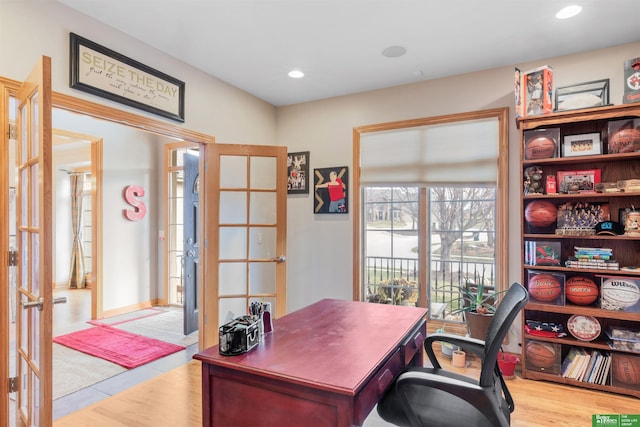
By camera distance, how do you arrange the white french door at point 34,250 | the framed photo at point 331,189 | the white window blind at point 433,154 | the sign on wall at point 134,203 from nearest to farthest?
1. the white french door at point 34,250
2. the white window blind at point 433,154
3. the framed photo at point 331,189
4. the sign on wall at point 134,203

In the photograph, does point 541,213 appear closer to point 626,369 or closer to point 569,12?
point 626,369

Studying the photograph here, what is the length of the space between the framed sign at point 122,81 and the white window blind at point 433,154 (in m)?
1.90

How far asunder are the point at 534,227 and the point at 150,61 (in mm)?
3373

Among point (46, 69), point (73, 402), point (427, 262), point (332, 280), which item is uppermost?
point (46, 69)

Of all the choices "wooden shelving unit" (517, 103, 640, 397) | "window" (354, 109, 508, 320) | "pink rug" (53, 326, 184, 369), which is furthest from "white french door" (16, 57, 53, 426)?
"wooden shelving unit" (517, 103, 640, 397)

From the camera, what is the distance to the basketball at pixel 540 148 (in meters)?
2.78

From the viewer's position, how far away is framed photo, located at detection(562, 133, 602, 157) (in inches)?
105

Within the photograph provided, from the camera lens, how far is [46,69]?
1521 millimetres

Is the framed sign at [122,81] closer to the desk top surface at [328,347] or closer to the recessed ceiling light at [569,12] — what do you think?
the desk top surface at [328,347]

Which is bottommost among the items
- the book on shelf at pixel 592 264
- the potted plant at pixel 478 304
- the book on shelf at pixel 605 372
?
the book on shelf at pixel 605 372

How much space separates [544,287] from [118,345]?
13.2ft

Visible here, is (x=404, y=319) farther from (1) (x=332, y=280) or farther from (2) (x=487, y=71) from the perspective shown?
(2) (x=487, y=71)

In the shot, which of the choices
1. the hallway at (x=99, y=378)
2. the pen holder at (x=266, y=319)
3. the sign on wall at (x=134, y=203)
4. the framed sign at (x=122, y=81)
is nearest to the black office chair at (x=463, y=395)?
the pen holder at (x=266, y=319)

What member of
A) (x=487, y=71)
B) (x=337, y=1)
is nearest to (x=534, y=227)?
(x=487, y=71)
